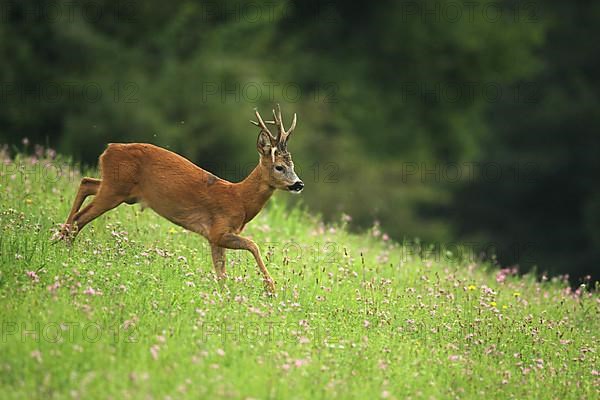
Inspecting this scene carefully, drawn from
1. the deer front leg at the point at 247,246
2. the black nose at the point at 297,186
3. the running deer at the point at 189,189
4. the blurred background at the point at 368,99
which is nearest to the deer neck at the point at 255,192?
the running deer at the point at 189,189

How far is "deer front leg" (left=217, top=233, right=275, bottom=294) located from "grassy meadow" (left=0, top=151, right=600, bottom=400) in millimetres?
139

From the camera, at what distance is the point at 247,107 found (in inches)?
995

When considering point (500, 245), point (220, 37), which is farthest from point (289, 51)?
point (500, 245)

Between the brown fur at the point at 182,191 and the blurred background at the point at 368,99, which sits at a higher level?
the blurred background at the point at 368,99

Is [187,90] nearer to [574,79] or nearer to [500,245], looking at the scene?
[500,245]

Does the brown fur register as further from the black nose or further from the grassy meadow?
the grassy meadow

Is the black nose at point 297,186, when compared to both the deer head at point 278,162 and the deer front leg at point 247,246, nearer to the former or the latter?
the deer head at point 278,162

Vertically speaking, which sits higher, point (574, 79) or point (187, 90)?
point (574, 79)

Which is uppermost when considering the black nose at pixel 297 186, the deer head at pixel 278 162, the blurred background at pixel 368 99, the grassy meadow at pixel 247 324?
the blurred background at pixel 368 99

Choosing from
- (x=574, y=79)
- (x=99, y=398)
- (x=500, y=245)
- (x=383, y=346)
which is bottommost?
(x=99, y=398)

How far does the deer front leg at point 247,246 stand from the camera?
902 centimetres

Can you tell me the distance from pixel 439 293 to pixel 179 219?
243 centimetres

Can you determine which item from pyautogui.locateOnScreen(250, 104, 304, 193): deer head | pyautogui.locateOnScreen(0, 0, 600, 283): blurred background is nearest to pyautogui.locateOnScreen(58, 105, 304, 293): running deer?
pyautogui.locateOnScreen(250, 104, 304, 193): deer head

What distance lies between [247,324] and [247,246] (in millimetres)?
1267
